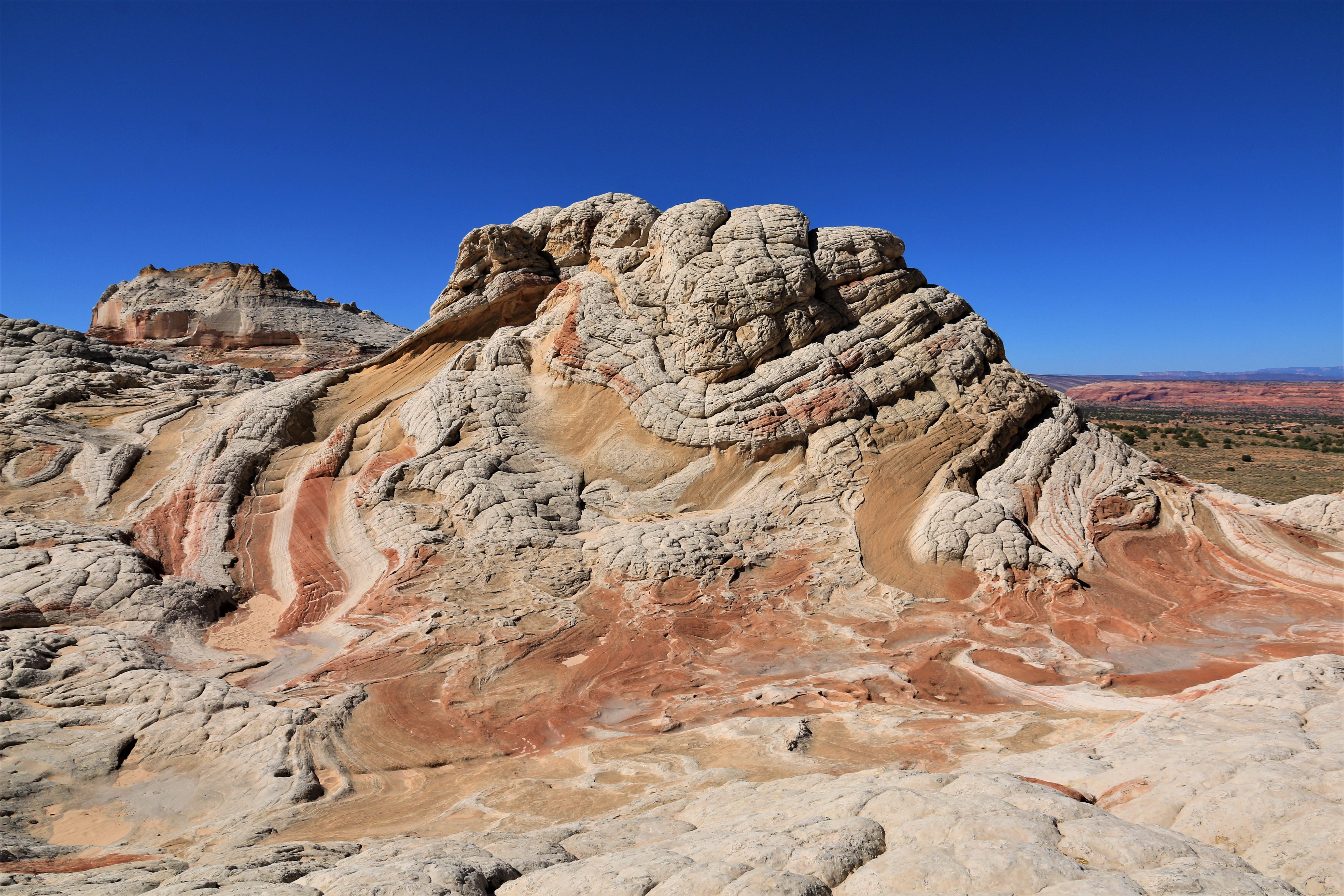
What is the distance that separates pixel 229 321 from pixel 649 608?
37941 millimetres

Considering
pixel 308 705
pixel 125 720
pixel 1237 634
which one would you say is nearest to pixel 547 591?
pixel 308 705

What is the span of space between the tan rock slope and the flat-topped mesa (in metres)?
18.8

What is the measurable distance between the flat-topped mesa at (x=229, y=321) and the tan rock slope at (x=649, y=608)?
1880 centimetres

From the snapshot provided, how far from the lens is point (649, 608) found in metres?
11.4

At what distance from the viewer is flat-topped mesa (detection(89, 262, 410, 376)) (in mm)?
37562

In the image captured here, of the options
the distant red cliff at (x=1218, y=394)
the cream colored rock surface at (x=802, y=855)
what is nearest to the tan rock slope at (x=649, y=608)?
the cream colored rock surface at (x=802, y=855)

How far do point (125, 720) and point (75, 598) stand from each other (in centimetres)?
383

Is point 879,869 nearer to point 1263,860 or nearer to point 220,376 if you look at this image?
point 1263,860

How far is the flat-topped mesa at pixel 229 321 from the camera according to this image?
37562 millimetres

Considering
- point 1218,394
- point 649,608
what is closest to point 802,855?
point 649,608

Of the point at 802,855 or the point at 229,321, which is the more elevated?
the point at 229,321

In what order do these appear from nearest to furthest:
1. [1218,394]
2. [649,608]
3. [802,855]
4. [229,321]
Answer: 1. [802,855]
2. [649,608]
3. [229,321]
4. [1218,394]

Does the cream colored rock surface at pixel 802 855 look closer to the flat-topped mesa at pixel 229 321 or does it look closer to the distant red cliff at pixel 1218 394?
the flat-topped mesa at pixel 229 321

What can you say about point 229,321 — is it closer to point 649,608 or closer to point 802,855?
point 649,608
